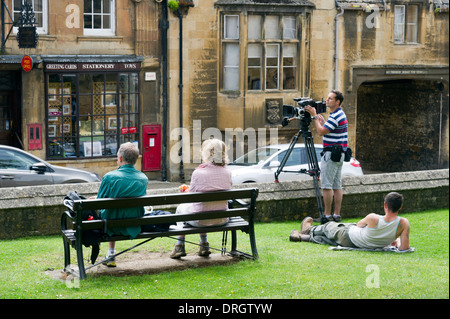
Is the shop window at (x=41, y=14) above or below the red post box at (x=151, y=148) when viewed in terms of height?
above

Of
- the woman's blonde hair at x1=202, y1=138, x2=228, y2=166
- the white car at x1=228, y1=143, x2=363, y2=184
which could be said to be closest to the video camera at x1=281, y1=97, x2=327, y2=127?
the woman's blonde hair at x1=202, y1=138, x2=228, y2=166

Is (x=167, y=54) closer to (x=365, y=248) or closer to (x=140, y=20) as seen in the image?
(x=140, y=20)

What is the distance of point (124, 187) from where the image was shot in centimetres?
825

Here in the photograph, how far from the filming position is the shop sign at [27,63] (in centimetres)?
2102

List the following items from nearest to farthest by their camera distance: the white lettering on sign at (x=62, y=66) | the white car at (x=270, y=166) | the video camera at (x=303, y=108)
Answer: the video camera at (x=303, y=108) < the white car at (x=270, y=166) < the white lettering on sign at (x=62, y=66)

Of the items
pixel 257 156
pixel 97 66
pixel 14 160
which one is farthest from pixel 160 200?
pixel 97 66

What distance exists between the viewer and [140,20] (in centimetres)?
2309

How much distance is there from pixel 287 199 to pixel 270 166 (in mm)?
5768

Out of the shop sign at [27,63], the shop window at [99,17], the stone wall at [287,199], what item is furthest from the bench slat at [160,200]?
the shop window at [99,17]

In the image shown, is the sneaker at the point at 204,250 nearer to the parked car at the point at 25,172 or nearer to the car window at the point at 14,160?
the parked car at the point at 25,172

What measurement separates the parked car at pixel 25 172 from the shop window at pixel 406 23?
14.7 m

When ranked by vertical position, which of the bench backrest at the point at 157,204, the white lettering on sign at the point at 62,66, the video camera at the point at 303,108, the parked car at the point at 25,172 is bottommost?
the parked car at the point at 25,172

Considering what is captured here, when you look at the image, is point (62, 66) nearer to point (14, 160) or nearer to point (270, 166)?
point (14, 160)
